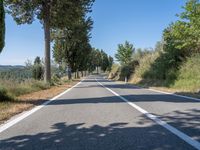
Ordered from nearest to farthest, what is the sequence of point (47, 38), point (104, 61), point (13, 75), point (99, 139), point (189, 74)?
point (99, 139), point (189, 74), point (13, 75), point (47, 38), point (104, 61)

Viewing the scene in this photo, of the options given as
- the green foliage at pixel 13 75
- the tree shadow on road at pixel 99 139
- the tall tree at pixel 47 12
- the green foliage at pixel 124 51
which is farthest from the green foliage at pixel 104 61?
the tree shadow on road at pixel 99 139

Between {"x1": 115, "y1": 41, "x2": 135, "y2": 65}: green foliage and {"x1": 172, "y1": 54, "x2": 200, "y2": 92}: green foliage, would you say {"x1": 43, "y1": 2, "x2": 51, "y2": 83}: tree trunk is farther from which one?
{"x1": 115, "y1": 41, "x2": 135, "y2": 65}: green foliage

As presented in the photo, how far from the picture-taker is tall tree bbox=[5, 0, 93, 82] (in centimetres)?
3086

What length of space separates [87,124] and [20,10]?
971 inches

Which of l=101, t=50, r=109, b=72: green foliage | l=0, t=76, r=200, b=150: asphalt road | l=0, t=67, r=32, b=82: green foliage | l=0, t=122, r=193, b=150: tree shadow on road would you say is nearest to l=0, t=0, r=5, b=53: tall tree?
l=0, t=76, r=200, b=150: asphalt road

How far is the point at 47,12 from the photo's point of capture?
103 ft

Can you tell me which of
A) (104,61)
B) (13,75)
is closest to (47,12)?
(13,75)

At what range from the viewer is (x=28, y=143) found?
6852mm

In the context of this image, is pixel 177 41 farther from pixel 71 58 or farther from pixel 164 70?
pixel 71 58

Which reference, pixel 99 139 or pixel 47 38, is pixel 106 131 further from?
pixel 47 38

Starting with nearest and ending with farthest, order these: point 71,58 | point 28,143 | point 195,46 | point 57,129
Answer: point 28,143 < point 57,129 < point 195,46 < point 71,58

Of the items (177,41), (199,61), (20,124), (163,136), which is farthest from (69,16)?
(163,136)

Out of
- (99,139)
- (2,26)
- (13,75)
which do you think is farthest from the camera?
(13,75)

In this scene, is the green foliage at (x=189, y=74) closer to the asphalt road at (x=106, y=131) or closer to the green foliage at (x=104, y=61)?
the asphalt road at (x=106, y=131)
